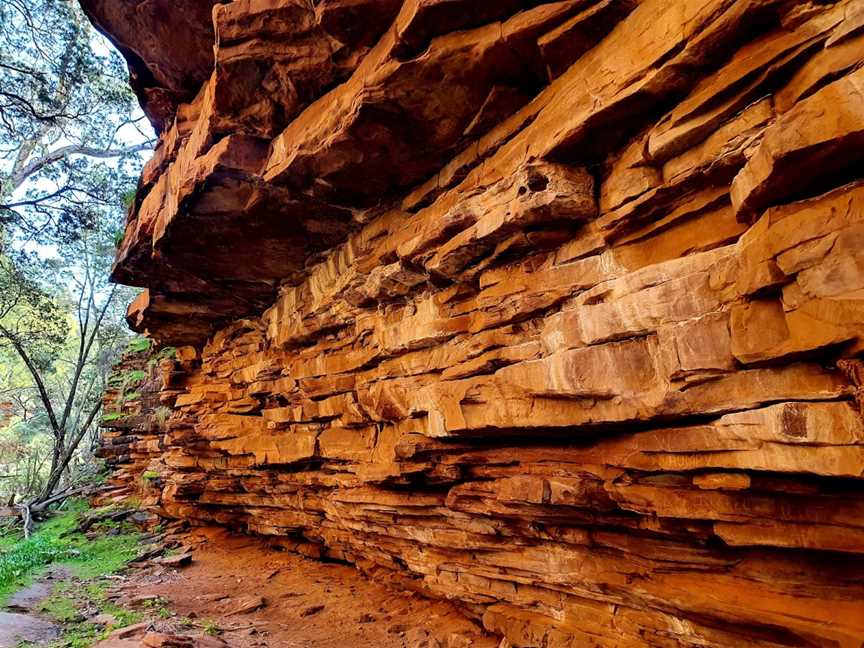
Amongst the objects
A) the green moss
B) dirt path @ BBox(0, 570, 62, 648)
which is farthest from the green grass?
the green moss

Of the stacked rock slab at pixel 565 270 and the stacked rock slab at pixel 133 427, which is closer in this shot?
the stacked rock slab at pixel 565 270

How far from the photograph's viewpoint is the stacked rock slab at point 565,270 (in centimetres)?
357

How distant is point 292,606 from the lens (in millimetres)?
9445

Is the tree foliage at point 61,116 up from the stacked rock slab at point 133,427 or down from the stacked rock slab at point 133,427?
up

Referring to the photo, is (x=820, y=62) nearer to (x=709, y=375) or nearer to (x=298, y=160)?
(x=709, y=375)

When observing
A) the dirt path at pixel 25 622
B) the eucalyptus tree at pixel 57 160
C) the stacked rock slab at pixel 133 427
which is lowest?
the dirt path at pixel 25 622

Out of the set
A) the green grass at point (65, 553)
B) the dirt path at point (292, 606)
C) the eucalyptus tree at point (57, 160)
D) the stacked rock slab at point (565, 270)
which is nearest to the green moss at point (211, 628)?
the dirt path at point (292, 606)

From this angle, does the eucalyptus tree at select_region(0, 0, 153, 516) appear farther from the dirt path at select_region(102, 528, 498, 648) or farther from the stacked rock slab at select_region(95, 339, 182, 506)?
the dirt path at select_region(102, 528, 498, 648)

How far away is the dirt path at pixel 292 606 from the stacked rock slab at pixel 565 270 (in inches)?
24.0

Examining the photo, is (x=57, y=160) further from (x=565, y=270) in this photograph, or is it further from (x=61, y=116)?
(x=565, y=270)

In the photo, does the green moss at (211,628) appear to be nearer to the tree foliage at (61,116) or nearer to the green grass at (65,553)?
the green grass at (65,553)

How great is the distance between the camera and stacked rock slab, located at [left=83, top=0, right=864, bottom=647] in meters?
3.57

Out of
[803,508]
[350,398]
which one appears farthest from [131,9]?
[803,508]

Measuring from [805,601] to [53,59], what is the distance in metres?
21.8
